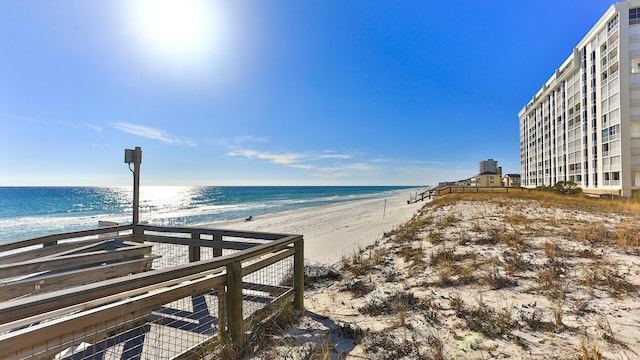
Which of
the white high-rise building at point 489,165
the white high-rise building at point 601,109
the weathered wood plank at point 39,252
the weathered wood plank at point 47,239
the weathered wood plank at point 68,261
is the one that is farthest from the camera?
the white high-rise building at point 489,165

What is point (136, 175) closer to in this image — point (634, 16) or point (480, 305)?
point (480, 305)

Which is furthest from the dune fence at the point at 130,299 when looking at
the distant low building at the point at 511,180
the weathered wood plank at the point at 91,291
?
the distant low building at the point at 511,180

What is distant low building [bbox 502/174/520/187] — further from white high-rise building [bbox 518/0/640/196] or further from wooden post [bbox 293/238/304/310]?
wooden post [bbox 293/238/304/310]

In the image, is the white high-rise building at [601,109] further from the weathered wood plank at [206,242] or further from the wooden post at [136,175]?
the wooden post at [136,175]

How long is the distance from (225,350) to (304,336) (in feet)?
3.27

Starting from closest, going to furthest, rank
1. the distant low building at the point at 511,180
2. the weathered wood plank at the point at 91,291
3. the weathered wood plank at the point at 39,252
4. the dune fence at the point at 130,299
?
the weathered wood plank at the point at 91,291
the dune fence at the point at 130,299
the weathered wood plank at the point at 39,252
the distant low building at the point at 511,180

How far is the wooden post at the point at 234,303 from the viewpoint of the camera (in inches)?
114

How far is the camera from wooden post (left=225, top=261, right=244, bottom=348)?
2.89 metres

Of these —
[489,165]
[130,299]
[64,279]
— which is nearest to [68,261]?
[64,279]

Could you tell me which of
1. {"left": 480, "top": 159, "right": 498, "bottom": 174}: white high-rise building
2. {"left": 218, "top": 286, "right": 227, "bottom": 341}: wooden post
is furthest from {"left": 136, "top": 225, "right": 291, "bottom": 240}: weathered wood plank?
{"left": 480, "top": 159, "right": 498, "bottom": 174}: white high-rise building

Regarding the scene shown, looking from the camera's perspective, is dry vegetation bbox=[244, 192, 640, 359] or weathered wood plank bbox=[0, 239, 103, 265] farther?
weathered wood plank bbox=[0, 239, 103, 265]

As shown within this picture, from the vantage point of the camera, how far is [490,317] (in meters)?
3.71

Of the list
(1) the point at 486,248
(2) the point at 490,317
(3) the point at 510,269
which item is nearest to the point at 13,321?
(2) the point at 490,317

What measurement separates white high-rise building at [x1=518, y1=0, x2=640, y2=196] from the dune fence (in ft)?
137
